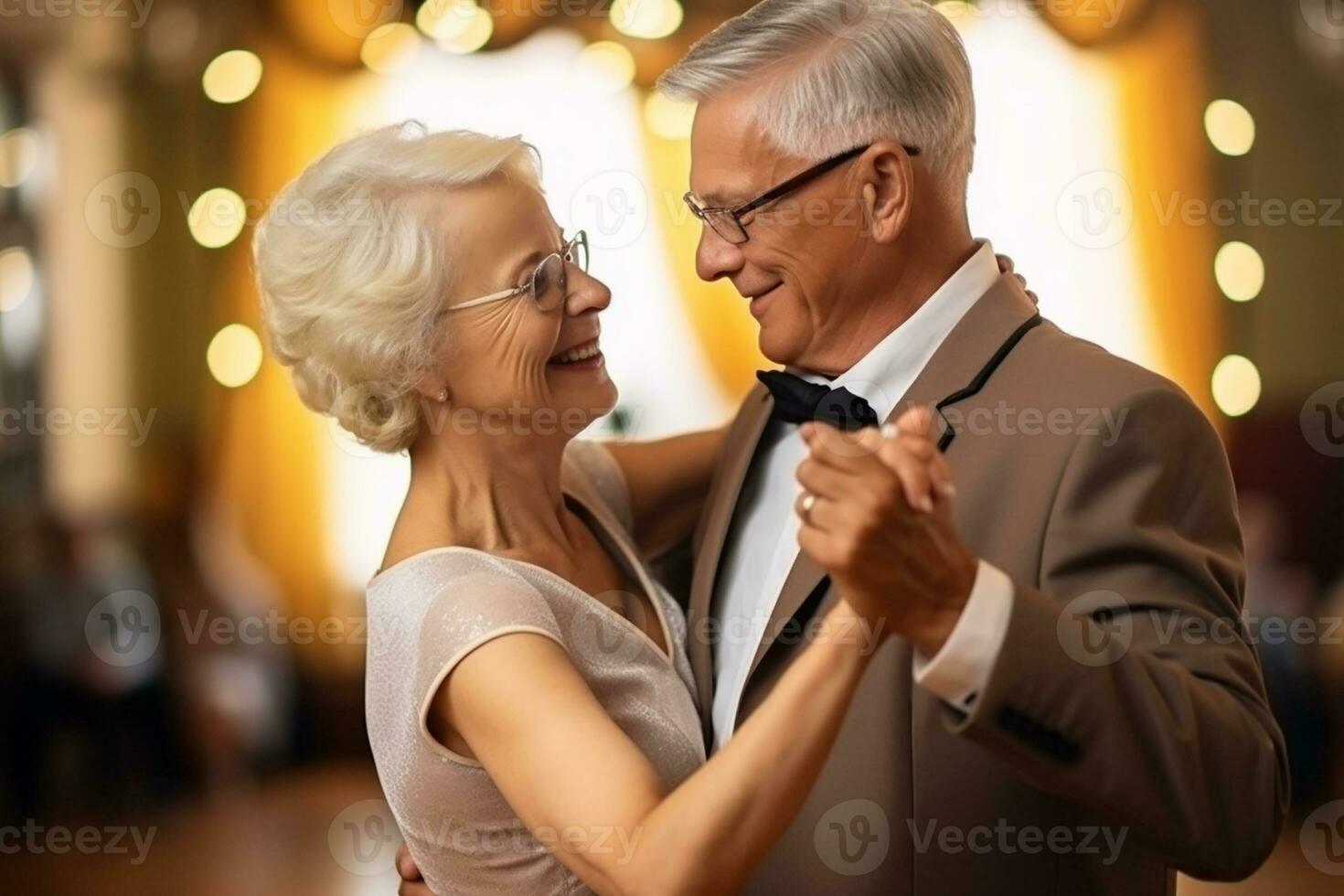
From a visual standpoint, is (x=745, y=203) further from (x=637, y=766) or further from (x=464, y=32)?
(x=464, y=32)

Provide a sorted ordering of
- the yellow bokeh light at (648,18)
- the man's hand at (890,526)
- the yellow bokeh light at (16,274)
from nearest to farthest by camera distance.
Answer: the man's hand at (890,526)
the yellow bokeh light at (16,274)
the yellow bokeh light at (648,18)

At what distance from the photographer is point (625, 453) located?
235 centimetres

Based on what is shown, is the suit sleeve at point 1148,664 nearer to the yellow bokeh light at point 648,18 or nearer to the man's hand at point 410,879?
the man's hand at point 410,879

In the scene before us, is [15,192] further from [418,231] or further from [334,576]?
[418,231]

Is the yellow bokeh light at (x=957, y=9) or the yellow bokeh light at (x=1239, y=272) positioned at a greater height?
the yellow bokeh light at (x=957, y=9)

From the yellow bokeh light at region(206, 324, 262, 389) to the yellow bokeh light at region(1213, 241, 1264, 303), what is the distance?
260 cm

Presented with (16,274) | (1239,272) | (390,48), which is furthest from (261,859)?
(1239,272)

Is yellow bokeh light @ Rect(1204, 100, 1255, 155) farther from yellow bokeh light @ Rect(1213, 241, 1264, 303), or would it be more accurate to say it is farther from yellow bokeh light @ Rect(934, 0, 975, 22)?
yellow bokeh light @ Rect(934, 0, 975, 22)

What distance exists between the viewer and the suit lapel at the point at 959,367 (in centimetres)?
175

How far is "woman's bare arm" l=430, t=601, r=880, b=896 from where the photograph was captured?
1415 millimetres

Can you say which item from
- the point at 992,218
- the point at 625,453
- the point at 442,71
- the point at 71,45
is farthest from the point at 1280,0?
the point at 71,45

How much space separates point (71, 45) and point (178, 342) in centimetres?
85

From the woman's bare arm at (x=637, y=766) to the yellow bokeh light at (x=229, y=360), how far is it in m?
2.69

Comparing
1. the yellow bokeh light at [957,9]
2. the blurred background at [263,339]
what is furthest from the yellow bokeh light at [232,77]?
the yellow bokeh light at [957,9]
